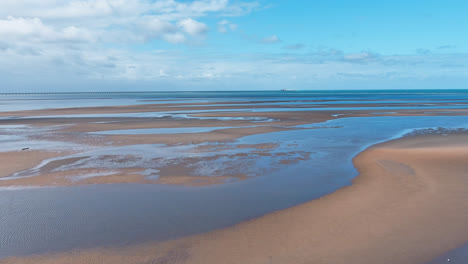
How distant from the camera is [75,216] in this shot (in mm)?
8547

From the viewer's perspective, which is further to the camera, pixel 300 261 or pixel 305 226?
pixel 305 226

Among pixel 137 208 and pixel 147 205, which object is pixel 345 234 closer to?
pixel 147 205

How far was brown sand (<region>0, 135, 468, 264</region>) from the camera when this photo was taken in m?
6.46

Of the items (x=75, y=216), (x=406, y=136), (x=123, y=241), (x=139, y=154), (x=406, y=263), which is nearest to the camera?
(x=406, y=263)

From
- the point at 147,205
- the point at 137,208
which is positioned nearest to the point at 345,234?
the point at 147,205

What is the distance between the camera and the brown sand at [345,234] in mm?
6457

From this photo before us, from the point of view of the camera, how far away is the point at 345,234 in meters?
7.34

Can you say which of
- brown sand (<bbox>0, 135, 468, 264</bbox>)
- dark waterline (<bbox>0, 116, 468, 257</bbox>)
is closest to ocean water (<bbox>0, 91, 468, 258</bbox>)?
dark waterline (<bbox>0, 116, 468, 257</bbox>)

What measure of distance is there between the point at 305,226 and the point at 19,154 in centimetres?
1455

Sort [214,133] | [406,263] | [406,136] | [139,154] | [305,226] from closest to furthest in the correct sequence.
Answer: [406,263] < [305,226] < [139,154] < [406,136] < [214,133]

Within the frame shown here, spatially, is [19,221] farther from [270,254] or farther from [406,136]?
[406,136]

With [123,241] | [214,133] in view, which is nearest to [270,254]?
[123,241]

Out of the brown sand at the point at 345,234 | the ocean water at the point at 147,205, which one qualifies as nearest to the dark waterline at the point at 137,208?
the ocean water at the point at 147,205

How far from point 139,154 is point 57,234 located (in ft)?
28.4
